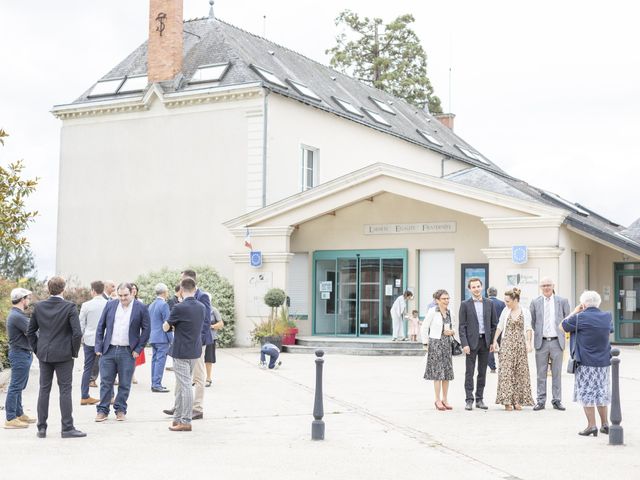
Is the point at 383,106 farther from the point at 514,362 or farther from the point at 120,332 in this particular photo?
the point at 120,332

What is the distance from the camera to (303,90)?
2873 cm


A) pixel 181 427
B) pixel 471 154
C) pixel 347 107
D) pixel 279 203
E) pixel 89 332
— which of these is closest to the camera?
pixel 181 427

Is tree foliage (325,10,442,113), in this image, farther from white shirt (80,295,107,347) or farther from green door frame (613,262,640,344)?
white shirt (80,295,107,347)

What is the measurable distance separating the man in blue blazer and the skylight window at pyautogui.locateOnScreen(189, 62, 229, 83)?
16835mm

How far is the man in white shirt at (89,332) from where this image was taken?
40.8ft

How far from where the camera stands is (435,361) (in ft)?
39.5

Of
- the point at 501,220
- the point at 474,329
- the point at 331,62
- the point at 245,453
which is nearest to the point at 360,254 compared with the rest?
the point at 501,220

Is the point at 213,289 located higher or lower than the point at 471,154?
lower

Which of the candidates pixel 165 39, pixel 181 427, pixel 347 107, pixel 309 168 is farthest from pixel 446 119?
pixel 181 427

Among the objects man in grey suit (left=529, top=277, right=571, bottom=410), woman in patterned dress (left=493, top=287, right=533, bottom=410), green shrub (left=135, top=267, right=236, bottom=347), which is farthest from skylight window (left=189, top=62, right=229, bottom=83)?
woman in patterned dress (left=493, top=287, right=533, bottom=410)

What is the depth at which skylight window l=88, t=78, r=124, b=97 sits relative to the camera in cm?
2944

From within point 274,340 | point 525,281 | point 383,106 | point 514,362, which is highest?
point 383,106

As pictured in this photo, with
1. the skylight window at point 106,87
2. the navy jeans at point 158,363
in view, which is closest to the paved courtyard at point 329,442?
the navy jeans at point 158,363

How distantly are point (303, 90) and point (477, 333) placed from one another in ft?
57.6
